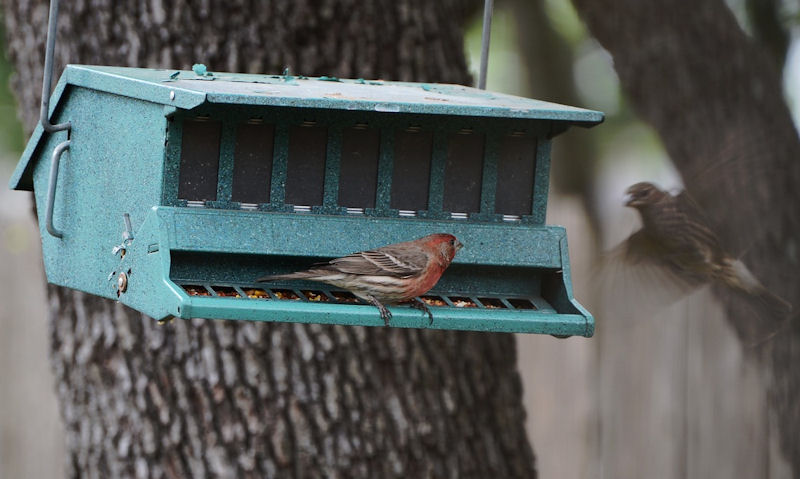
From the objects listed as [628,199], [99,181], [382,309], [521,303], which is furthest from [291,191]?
[628,199]

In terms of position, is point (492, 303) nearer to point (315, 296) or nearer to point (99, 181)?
point (315, 296)

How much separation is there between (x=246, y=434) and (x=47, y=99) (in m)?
2.07

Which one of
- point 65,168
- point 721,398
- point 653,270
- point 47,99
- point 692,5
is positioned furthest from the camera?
point 721,398

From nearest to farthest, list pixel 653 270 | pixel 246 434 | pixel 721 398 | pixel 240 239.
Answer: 1. pixel 240 239
2. pixel 246 434
3. pixel 653 270
4. pixel 721 398

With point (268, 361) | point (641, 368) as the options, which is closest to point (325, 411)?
point (268, 361)

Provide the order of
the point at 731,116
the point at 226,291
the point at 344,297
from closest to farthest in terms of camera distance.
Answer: the point at 226,291
the point at 344,297
the point at 731,116

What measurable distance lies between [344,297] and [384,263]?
275 millimetres

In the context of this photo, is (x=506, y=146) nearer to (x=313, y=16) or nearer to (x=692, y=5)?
(x=313, y=16)

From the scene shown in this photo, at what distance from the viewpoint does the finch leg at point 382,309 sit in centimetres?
358

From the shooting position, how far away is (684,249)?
18.3 feet

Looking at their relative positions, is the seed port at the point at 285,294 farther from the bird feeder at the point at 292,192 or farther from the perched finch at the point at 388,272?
the perched finch at the point at 388,272

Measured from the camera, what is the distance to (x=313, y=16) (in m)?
5.61

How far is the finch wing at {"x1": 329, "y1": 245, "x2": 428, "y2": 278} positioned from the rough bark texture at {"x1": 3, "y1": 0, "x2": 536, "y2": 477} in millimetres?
1737

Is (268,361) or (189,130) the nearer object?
(189,130)
